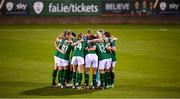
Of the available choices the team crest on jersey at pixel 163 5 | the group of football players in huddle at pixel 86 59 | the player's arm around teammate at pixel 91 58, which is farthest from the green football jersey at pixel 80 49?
the team crest on jersey at pixel 163 5

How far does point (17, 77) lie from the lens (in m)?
28.9

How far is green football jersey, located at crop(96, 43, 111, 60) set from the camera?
84.6ft

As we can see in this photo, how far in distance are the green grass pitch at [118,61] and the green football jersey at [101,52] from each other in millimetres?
1348

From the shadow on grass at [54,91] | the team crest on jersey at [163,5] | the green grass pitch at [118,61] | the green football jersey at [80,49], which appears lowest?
the green grass pitch at [118,61]

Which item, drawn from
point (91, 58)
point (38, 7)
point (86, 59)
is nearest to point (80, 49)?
point (86, 59)

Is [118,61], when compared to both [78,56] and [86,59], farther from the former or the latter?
[78,56]

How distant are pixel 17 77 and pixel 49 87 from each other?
280 cm

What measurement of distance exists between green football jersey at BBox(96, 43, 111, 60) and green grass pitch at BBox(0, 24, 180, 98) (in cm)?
135

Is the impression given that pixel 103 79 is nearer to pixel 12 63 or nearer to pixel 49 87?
pixel 49 87

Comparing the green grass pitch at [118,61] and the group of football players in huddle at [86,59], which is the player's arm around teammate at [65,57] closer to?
the group of football players in huddle at [86,59]

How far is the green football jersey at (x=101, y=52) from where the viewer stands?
2580 cm

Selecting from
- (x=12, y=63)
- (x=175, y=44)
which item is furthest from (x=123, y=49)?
(x=12, y=63)

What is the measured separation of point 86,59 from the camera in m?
25.7

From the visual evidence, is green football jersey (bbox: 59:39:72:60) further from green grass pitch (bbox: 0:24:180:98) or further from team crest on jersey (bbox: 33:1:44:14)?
team crest on jersey (bbox: 33:1:44:14)
